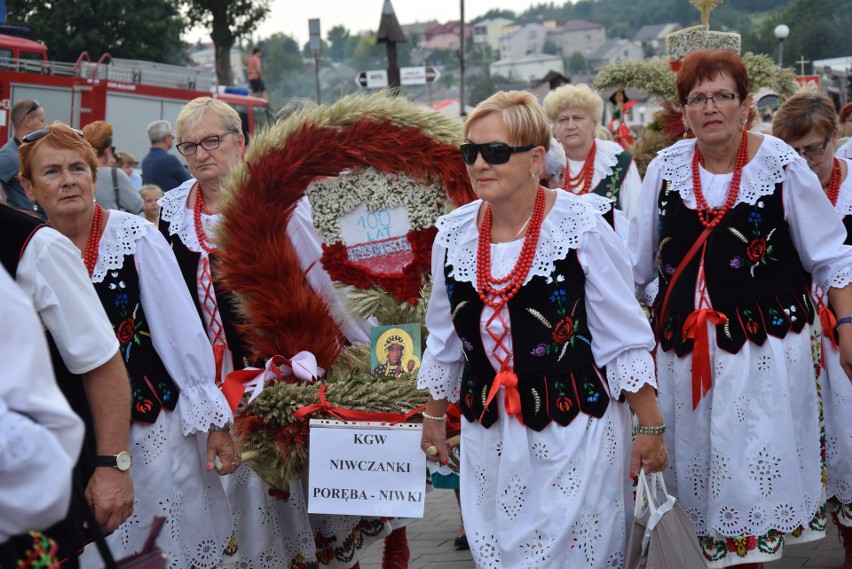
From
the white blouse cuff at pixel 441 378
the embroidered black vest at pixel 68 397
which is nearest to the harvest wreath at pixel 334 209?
the white blouse cuff at pixel 441 378

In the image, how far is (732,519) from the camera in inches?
180

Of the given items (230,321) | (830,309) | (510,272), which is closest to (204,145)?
(230,321)

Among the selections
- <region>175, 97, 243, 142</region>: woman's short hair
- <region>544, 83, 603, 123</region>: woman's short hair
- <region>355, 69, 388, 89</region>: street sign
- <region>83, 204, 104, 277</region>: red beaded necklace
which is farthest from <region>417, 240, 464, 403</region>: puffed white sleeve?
<region>355, 69, 388, 89</region>: street sign

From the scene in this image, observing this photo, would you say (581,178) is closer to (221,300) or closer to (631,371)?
(221,300)

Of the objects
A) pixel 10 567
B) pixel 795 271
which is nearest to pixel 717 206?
pixel 795 271

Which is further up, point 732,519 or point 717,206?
point 717,206

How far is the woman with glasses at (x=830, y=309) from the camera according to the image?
17.0ft

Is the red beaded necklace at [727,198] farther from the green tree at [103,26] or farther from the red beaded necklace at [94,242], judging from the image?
the green tree at [103,26]

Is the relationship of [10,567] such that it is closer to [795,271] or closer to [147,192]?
[795,271]

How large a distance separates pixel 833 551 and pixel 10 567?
15.4 ft

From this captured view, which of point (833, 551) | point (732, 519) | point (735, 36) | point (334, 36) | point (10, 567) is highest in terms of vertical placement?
point (334, 36)

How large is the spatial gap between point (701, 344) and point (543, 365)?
108 cm

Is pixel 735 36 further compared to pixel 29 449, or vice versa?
pixel 735 36

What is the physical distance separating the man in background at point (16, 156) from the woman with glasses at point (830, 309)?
492cm
